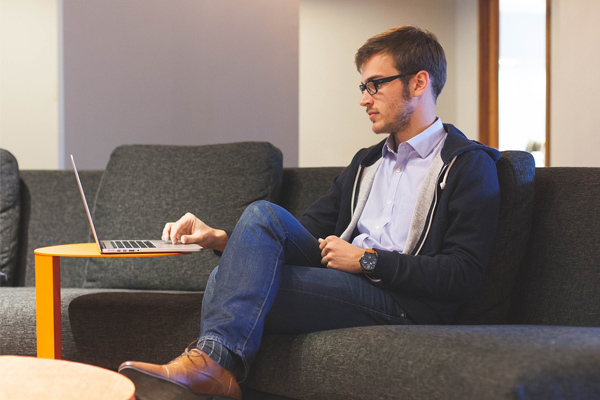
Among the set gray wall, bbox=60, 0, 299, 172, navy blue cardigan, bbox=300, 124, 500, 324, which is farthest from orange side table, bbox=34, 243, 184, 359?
gray wall, bbox=60, 0, 299, 172

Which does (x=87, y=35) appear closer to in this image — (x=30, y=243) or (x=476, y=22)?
(x=30, y=243)

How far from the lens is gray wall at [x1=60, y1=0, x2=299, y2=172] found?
3.50m

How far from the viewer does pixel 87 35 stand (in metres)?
3.50

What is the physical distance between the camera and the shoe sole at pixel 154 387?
4.27 ft

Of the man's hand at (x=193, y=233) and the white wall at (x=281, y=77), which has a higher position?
the white wall at (x=281, y=77)

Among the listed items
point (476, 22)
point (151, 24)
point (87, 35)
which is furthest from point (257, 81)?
point (476, 22)

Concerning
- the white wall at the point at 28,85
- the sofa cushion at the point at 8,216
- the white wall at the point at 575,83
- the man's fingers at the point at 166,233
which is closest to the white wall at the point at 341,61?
the white wall at the point at 575,83

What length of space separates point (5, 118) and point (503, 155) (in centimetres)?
375

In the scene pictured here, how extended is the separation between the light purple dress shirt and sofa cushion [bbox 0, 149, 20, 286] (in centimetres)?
150

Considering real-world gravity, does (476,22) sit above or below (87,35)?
above

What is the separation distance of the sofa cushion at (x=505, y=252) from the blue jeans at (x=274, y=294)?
0.23 m

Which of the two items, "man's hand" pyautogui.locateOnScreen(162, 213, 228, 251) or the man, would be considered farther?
"man's hand" pyautogui.locateOnScreen(162, 213, 228, 251)

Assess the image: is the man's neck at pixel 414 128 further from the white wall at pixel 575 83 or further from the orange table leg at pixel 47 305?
the white wall at pixel 575 83

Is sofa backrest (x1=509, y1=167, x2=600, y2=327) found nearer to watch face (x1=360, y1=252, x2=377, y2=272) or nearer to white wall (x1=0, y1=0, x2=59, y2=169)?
watch face (x1=360, y1=252, x2=377, y2=272)
